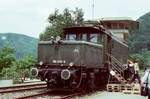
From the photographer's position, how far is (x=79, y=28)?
2102 centimetres

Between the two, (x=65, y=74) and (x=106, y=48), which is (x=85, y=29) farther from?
(x=65, y=74)

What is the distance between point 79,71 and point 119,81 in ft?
14.7

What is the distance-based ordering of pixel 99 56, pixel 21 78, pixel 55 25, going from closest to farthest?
pixel 99 56 → pixel 21 78 → pixel 55 25

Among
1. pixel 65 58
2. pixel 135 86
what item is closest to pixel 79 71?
pixel 65 58

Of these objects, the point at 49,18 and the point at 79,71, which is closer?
the point at 79,71

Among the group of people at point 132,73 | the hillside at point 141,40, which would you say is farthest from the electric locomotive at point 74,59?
the hillside at point 141,40

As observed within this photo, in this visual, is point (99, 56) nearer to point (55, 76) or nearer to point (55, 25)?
point (55, 76)

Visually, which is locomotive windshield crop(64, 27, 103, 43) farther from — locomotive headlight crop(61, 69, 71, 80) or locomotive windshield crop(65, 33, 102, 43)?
locomotive headlight crop(61, 69, 71, 80)

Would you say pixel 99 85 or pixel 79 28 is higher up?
pixel 79 28

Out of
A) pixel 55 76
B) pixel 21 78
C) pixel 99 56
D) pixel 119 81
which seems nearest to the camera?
pixel 55 76

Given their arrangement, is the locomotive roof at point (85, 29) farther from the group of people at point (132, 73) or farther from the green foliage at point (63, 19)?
the green foliage at point (63, 19)

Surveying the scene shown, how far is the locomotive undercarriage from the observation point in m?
17.9

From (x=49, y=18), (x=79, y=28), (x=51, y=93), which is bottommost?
(x=51, y=93)

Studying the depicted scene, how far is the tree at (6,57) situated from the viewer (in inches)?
2085
